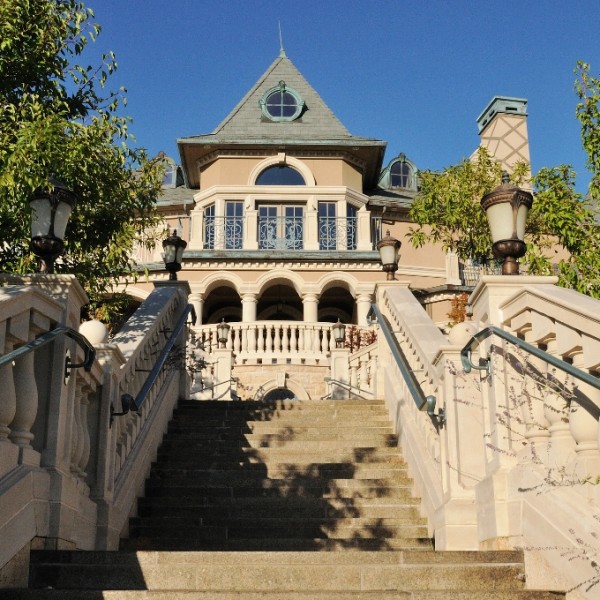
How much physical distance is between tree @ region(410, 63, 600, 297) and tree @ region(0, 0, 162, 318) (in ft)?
19.2

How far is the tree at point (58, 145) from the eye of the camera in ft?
26.6

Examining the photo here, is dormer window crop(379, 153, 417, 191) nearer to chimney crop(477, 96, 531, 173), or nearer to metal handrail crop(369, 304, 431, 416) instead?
chimney crop(477, 96, 531, 173)

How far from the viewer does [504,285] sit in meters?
5.62

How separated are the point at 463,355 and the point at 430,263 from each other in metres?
24.9

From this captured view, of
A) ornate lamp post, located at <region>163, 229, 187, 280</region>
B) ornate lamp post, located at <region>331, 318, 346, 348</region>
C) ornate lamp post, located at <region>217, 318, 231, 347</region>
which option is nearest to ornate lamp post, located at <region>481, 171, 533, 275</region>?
ornate lamp post, located at <region>163, 229, 187, 280</region>

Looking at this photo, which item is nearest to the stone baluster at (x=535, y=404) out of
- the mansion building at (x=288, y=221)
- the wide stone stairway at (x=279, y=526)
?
the wide stone stairway at (x=279, y=526)

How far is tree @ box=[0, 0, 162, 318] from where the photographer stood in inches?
319

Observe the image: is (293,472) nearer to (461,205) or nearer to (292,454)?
(292,454)

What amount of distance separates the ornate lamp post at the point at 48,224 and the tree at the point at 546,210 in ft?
21.7

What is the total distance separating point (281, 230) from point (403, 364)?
20668 millimetres

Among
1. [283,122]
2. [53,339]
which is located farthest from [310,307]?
[53,339]

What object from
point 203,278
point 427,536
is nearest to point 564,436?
point 427,536

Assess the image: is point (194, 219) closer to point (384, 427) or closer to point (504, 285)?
point (384, 427)

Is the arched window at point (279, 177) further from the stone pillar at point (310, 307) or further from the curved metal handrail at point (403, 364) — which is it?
the curved metal handrail at point (403, 364)
